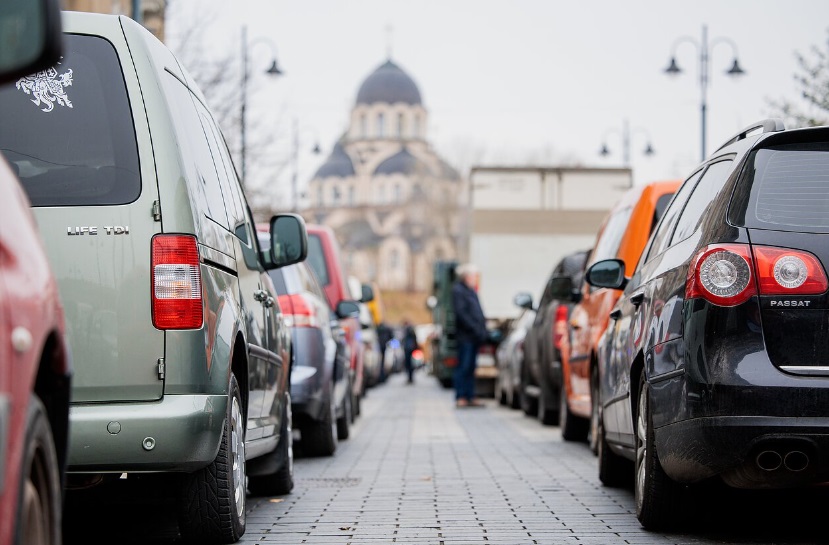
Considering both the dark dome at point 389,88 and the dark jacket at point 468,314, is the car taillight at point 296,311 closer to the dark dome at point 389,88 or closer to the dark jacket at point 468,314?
the dark jacket at point 468,314

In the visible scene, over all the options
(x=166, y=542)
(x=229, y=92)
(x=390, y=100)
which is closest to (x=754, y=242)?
(x=166, y=542)

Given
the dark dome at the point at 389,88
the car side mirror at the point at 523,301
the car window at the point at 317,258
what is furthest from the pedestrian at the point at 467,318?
the dark dome at the point at 389,88

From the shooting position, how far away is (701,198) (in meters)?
6.93

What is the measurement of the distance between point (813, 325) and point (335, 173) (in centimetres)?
17810

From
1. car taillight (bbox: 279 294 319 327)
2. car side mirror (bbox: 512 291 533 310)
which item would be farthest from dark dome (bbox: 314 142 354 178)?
car taillight (bbox: 279 294 319 327)

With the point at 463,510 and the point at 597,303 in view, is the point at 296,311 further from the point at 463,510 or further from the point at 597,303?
the point at 463,510

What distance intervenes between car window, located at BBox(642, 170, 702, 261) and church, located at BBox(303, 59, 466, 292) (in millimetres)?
144900

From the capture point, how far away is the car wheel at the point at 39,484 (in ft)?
11.0

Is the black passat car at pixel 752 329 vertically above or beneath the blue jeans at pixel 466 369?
above

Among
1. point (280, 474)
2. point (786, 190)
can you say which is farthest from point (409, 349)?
point (786, 190)

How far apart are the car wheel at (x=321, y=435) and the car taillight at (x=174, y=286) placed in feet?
19.9

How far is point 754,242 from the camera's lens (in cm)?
593

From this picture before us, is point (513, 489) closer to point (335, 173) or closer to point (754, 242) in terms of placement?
point (754, 242)

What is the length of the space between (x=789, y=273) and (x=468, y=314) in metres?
15.5
